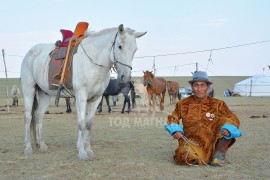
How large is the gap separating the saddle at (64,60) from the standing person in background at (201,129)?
2.00 meters

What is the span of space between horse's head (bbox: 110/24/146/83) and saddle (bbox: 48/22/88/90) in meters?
0.98

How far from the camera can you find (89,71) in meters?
5.89

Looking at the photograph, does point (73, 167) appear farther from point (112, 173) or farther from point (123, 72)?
point (123, 72)

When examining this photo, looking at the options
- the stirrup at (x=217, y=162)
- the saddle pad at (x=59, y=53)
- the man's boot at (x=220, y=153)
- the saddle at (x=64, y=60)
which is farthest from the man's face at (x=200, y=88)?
the saddle pad at (x=59, y=53)

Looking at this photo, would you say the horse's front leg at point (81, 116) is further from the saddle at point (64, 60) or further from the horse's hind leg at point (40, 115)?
the horse's hind leg at point (40, 115)

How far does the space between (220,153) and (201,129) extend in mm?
432

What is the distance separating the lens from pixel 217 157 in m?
5.12

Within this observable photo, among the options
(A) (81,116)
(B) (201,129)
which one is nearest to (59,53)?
(A) (81,116)

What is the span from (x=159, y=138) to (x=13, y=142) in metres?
3.24

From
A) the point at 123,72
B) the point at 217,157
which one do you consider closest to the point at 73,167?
the point at 123,72

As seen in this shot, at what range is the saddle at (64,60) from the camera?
20.2 feet

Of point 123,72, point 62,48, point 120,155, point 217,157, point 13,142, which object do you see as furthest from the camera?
point 13,142

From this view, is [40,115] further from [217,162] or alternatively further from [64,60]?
[217,162]

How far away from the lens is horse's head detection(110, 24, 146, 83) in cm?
548
